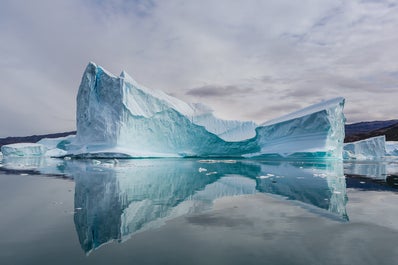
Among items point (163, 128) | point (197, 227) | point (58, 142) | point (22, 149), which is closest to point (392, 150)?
point (163, 128)

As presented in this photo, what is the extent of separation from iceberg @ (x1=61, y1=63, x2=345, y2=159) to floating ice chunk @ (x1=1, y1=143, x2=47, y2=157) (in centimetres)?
1130

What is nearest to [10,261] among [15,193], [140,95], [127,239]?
[127,239]

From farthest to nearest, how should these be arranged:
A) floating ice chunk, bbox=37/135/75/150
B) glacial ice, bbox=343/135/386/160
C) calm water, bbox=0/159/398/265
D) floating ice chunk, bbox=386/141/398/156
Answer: floating ice chunk, bbox=386/141/398/156 → floating ice chunk, bbox=37/135/75/150 → glacial ice, bbox=343/135/386/160 → calm water, bbox=0/159/398/265

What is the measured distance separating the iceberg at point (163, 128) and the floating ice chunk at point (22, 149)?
11.3 metres

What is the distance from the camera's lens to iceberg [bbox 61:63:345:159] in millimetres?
21719

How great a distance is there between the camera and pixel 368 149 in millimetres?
32625

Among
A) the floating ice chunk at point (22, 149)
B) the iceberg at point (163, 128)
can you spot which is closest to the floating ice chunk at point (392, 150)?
the iceberg at point (163, 128)

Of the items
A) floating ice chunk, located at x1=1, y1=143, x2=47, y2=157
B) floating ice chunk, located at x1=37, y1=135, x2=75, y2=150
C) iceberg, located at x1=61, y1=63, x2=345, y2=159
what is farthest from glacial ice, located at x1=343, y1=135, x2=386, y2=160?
floating ice chunk, located at x1=1, y1=143, x2=47, y2=157

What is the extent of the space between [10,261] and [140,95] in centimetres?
2228

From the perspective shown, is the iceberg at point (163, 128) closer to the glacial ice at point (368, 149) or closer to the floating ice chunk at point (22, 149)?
the glacial ice at point (368, 149)

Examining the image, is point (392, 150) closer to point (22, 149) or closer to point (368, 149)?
point (368, 149)

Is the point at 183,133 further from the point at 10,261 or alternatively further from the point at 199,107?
the point at 10,261

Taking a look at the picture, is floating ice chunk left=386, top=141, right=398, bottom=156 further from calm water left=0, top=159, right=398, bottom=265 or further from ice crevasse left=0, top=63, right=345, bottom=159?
calm water left=0, top=159, right=398, bottom=265

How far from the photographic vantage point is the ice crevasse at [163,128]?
855 inches
